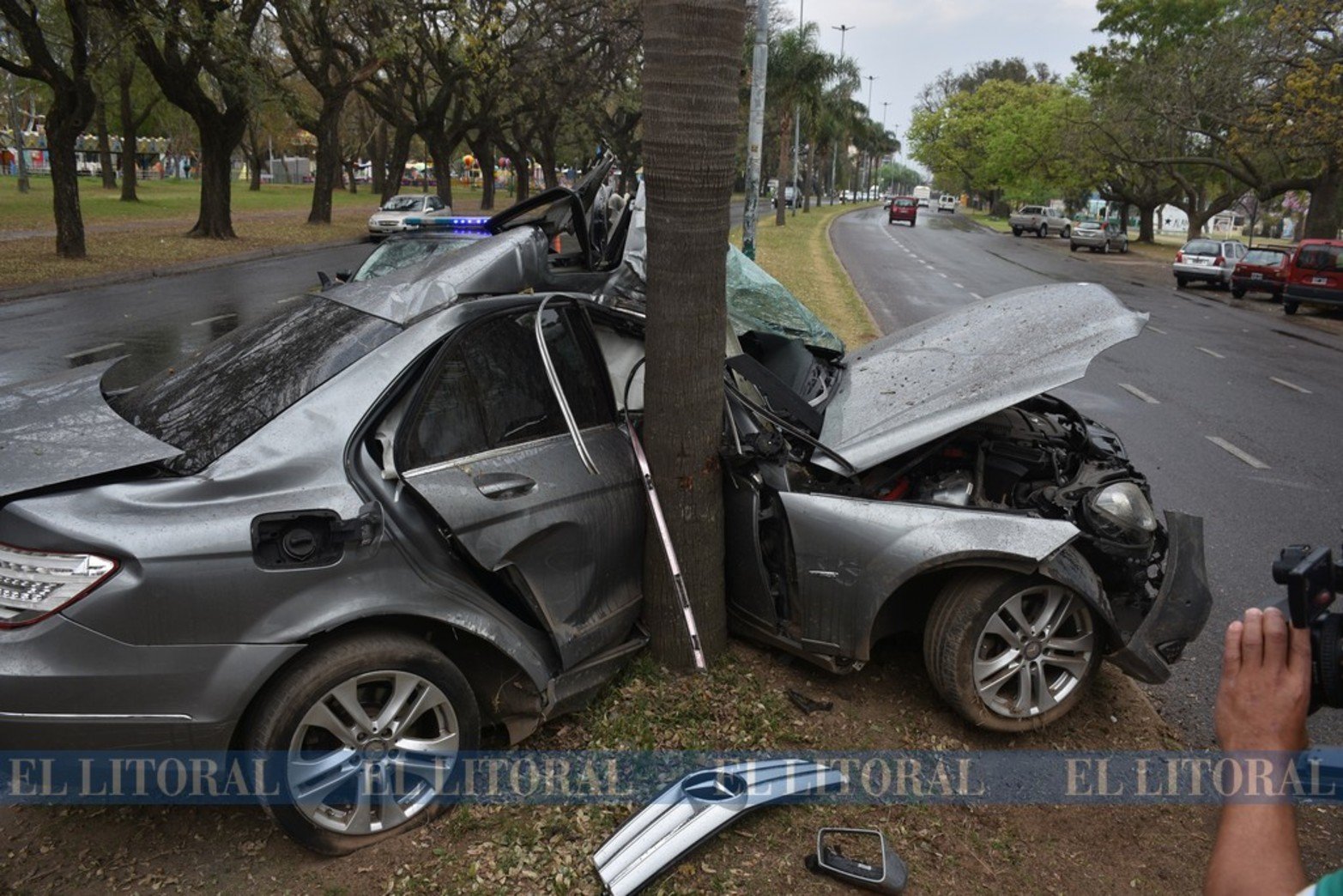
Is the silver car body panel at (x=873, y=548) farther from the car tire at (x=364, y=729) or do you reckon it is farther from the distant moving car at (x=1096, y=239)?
the distant moving car at (x=1096, y=239)

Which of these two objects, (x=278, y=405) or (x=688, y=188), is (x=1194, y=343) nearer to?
(x=688, y=188)

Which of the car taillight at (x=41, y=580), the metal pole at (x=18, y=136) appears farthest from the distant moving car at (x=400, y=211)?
the car taillight at (x=41, y=580)

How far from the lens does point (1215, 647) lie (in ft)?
15.3

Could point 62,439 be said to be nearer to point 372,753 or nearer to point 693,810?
point 372,753

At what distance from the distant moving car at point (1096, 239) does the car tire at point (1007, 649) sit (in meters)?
42.7

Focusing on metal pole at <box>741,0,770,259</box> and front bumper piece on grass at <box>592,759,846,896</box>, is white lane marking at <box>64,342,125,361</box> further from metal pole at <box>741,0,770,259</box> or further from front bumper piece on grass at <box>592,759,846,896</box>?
metal pole at <box>741,0,770,259</box>

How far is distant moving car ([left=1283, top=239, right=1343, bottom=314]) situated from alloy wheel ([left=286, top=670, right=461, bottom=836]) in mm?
24194

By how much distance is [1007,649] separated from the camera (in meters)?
3.64

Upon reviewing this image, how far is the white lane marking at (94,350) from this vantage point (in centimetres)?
1075

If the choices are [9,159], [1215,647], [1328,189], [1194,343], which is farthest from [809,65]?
[9,159]

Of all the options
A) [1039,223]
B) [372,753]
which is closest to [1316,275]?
[372,753]

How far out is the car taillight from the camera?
8.22 feet

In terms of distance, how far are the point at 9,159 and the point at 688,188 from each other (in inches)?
3165

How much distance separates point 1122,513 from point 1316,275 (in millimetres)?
22192
